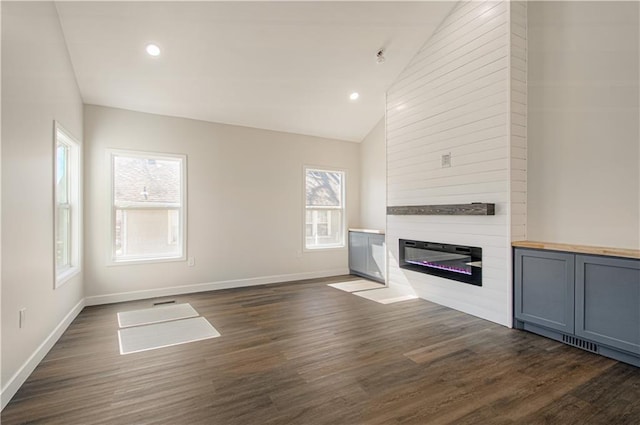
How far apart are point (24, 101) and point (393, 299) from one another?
439 centimetres

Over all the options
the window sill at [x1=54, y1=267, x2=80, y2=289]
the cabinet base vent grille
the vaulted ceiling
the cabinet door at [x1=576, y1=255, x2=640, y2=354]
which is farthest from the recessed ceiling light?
the cabinet base vent grille

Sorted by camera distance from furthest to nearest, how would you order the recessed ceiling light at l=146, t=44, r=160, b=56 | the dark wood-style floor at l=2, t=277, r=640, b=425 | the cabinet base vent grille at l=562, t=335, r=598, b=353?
the recessed ceiling light at l=146, t=44, r=160, b=56
the cabinet base vent grille at l=562, t=335, r=598, b=353
the dark wood-style floor at l=2, t=277, r=640, b=425

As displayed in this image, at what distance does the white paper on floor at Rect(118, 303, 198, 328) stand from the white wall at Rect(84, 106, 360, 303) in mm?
693

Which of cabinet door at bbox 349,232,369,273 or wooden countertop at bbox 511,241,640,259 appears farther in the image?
cabinet door at bbox 349,232,369,273

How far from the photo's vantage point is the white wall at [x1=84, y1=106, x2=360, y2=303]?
4516 mm

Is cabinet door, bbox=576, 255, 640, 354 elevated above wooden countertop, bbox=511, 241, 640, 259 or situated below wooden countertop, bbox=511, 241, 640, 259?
below

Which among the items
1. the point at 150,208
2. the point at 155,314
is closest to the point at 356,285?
the point at 155,314

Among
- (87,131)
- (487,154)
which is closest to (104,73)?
(87,131)

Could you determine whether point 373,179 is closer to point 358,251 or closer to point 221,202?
point 358,251

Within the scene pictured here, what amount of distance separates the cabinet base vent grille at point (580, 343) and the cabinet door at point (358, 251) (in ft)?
10.9

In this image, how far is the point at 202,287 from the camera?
5180 mm

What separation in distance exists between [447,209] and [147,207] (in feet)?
13.7

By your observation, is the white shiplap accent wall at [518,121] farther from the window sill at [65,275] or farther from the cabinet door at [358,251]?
the window sill at [65,275]

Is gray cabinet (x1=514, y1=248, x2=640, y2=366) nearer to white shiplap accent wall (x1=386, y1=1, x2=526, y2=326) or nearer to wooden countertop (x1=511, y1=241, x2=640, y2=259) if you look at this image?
wooden countertop (x1=511, y1=241, x2=640, y2=259)
